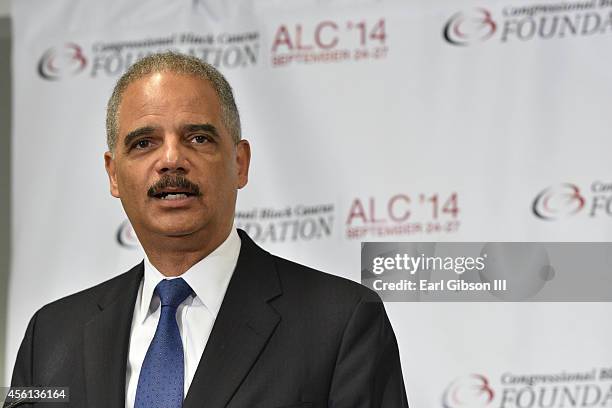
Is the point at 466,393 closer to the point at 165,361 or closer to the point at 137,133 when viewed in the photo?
the point at 165,361

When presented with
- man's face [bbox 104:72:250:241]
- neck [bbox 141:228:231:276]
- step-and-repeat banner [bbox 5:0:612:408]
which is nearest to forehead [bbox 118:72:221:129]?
man's face [bbox 104:72:250:241]

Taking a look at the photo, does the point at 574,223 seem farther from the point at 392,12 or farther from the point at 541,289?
the point at 392,12

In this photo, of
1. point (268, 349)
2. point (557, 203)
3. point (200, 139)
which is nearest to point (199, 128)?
point (200, 139)

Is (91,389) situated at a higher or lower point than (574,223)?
lower

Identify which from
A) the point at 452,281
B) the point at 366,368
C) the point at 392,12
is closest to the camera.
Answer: the point at 366,368

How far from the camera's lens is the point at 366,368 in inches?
44.8

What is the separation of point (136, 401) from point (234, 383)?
0.14m

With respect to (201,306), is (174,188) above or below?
above

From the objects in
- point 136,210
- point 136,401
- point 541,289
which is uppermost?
point 136,210

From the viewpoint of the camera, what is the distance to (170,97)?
1213 mm

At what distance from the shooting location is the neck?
1238 millimetres

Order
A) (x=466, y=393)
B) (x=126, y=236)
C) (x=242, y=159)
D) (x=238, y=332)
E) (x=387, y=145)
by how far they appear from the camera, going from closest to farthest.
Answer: (x=238, y=332)
(x=242, y=159)
(x=466, y=393)
(x=387, y=145)
(x=126, y=236)

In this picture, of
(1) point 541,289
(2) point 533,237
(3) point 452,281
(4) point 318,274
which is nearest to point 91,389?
(4) point 318,274

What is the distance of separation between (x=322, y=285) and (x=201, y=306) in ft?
0.54
